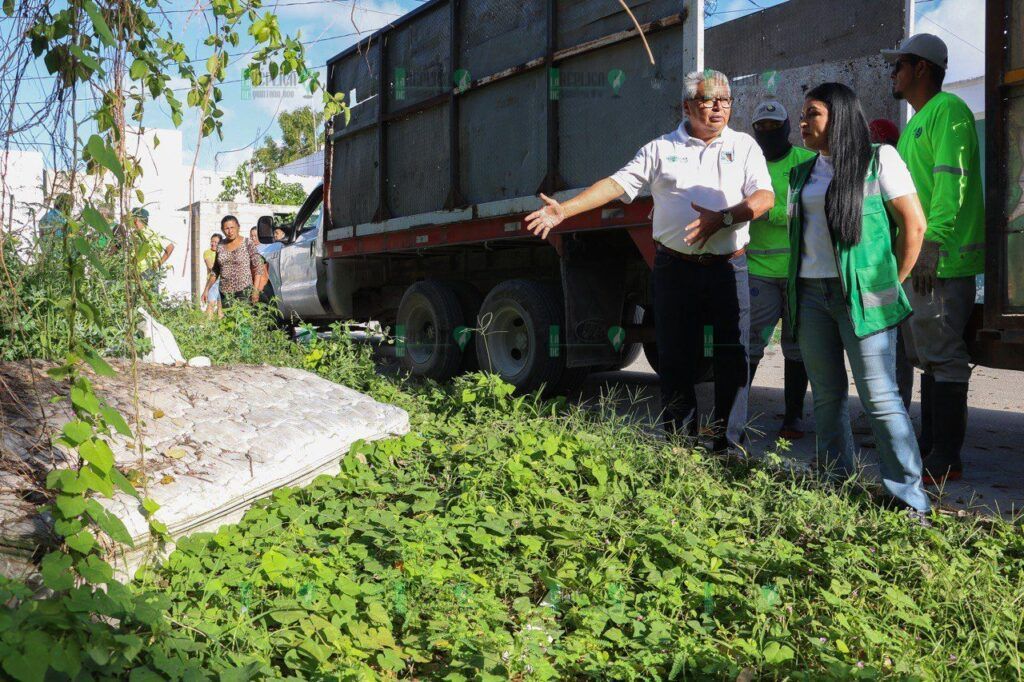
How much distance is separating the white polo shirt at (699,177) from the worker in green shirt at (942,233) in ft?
2.51

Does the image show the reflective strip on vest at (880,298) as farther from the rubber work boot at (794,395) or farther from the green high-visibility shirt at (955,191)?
the rubber work boot at (794,395)

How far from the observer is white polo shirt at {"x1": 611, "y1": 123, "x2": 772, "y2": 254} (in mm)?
4469

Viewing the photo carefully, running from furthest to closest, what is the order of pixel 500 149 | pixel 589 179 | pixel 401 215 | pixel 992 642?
Result: 1. pixel 401 215
2. pixel 500 149
3. pixel 589 179
4. pixel 992 642

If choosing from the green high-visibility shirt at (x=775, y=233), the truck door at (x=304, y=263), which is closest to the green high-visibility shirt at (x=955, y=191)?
the green high-visibility shirt at (x=775, y=233)

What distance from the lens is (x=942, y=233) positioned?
419cm

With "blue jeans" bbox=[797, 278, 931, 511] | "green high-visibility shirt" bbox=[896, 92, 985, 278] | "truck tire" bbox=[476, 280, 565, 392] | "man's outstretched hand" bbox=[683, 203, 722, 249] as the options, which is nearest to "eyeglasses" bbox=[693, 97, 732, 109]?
"man's outstretched hand" bbox=[683, 203, 722, 249]

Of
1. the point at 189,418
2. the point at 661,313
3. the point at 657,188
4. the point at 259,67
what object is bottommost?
the point at 189,418

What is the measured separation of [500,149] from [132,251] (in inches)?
173

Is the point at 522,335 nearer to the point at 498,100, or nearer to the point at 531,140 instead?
the point at 531,140

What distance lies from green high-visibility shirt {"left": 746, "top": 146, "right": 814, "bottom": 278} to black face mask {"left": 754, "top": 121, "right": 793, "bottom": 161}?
0.03 m

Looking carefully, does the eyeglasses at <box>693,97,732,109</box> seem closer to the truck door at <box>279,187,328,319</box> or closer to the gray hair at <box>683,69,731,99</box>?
the gray hair at <box>683,69,731,99</box>

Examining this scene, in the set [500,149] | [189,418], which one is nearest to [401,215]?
[500,149]

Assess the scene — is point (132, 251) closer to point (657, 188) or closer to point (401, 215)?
point (657, 188)

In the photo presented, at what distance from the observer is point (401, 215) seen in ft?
26.5
